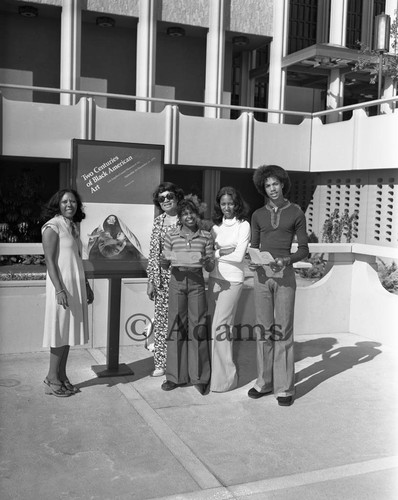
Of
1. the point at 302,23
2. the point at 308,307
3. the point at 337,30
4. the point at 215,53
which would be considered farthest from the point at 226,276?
the point at 302,23

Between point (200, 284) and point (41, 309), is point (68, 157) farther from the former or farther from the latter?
point (200, 284)

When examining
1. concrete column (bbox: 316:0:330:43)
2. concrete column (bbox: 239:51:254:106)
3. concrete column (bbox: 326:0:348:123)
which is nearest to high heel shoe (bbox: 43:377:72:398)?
concrete column (bbox: 326:0:348:123)

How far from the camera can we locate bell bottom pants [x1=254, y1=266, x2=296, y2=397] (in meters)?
5.31

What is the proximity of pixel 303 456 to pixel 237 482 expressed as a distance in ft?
2.07

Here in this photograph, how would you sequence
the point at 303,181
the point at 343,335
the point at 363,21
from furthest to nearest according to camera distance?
the point at 363,21 → the point at 303,181 → the point at 343,335

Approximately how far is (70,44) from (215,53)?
4103 millimetres

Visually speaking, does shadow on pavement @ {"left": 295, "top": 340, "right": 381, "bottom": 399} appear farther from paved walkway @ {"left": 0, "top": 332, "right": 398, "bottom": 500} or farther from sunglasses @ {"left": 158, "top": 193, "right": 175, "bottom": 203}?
sunglasses @ {"left": 158, "top": 193, "right": 175, "bottom": 203}

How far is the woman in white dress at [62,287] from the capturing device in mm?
5117

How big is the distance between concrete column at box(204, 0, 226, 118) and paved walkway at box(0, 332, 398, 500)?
12.4 m

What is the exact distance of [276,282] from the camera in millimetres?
5340

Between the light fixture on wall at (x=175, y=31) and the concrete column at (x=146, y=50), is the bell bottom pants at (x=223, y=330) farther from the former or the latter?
the light fixture on wall at (x=175, y=31)

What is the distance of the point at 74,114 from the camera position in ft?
44.4

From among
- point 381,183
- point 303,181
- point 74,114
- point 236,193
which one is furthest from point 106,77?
point 236,193
